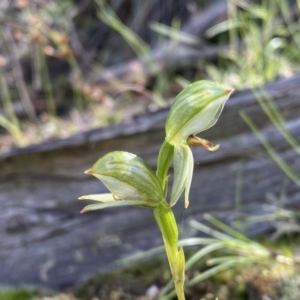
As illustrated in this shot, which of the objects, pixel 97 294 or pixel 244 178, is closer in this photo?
pixel 97 294

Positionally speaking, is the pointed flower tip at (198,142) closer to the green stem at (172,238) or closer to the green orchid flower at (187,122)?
the green orchid flower at (187,122)

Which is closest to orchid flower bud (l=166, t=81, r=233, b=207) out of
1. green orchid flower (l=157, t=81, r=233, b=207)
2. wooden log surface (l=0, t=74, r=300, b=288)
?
green orchid flower (l=157, t=81, r=233, b=207)

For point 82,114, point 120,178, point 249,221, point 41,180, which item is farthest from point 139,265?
point 82,114

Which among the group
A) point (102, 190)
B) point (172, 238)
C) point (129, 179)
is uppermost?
point (129, 179)

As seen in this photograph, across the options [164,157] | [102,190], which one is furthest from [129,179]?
[102,190]

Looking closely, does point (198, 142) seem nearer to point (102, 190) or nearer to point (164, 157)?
point (164, 157)

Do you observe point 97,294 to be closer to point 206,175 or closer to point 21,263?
point 21,263
